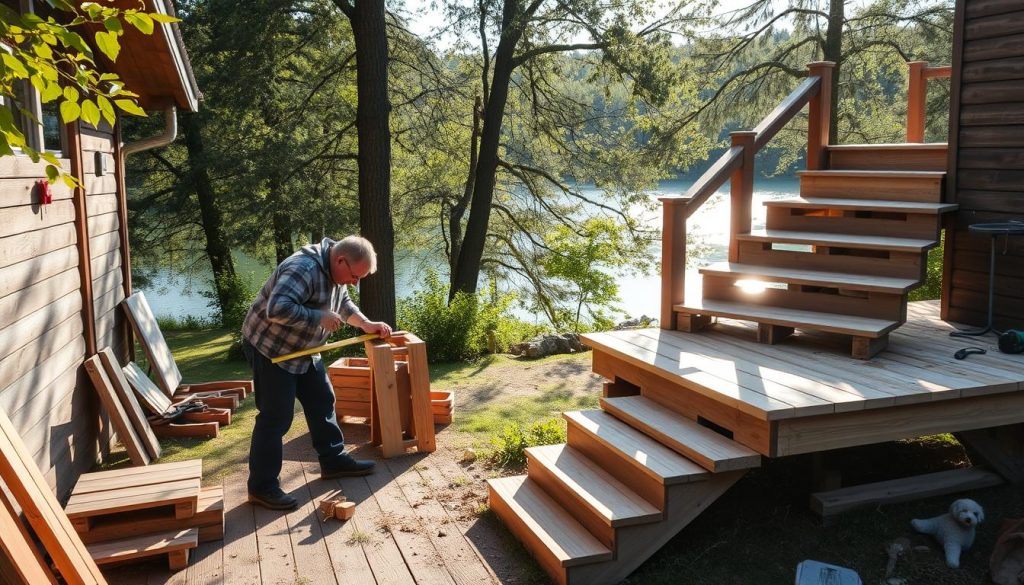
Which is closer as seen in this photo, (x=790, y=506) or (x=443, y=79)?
(x=790, y=506)

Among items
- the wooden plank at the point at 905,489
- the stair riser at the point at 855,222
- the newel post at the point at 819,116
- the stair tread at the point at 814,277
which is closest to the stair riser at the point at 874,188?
the stair riser at the point at 855,222

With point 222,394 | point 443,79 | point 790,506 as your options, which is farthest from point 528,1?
point 790,506

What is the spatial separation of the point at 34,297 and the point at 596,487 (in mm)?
3200

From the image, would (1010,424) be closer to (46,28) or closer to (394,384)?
(394,384)

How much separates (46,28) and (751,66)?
43.3 feet

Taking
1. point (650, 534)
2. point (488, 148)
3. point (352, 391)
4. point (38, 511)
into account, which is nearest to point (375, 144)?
point (488, 148)

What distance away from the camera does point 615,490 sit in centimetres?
401

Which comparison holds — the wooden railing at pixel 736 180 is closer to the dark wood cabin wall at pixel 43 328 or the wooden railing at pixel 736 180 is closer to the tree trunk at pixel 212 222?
the dark wood cabin wall at pixel 43 328

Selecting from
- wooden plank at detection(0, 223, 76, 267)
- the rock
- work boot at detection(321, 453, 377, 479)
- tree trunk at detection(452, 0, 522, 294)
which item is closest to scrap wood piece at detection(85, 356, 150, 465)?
wooden plank at detection(0, 223, 76, 267)

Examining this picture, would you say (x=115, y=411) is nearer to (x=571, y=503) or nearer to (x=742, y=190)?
(x=571, y=503)

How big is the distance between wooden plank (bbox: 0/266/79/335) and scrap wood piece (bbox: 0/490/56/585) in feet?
5.01

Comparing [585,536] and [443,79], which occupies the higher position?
[443,79]

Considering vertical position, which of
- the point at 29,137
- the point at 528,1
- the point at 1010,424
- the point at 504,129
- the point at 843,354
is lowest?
the point at 1010,424

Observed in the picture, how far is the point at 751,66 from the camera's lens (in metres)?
13.9
